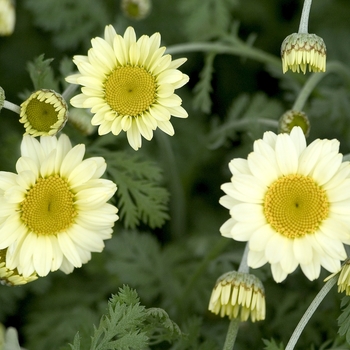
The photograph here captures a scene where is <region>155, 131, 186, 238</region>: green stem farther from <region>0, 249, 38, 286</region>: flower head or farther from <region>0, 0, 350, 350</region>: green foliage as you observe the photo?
<region>0, 249, 38, 286</region>: flower head

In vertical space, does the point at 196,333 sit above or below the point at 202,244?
below

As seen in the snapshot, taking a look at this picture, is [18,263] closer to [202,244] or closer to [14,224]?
[14,224]

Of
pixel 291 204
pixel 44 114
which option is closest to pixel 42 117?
pixel 44 114

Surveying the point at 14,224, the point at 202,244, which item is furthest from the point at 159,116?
the point at 202,244

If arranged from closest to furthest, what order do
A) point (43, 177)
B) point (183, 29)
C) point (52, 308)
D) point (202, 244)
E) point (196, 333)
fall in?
point (43, 177), point (196, 333), point (202, 244), point (52, 308), point (183, 29)

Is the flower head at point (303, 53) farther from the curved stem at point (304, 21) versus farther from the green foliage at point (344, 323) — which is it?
the green foliage at point (344, 323)

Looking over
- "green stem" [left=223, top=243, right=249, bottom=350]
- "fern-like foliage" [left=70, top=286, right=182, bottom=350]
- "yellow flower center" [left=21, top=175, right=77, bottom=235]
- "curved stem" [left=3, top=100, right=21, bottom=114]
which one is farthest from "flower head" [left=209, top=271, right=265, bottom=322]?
"curved stem" [left=3, top=100, right=21, bottom=114]

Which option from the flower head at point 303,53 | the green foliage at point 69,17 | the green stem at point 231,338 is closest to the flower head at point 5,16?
the green foliage at point 69,17
